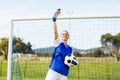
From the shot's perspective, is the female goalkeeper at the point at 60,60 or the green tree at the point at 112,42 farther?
the green tree at the point at 112,42

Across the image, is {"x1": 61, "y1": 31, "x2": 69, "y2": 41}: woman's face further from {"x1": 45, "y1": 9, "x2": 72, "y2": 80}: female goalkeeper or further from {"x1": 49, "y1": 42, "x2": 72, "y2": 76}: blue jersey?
{"x1": 49, "y1": 42, "x2": 72, "y2": 76}: blue jersey

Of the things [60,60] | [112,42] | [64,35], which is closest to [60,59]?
[60,60]

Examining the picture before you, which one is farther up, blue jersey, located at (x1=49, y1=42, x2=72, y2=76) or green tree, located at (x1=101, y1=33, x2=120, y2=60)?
green tree, located at (x1=101, y1=33, x2=120, y2=60)

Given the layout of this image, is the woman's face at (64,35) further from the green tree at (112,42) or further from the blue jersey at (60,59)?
the green tree at (112,42)

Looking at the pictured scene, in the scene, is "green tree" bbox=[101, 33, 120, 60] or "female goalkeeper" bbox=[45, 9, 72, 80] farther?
"green tree" bbox=[101, 33, 120, 60]

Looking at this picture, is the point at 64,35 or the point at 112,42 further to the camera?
the point at 112,42

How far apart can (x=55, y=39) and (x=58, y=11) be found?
687 millimetres

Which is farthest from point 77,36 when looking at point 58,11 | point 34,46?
point 58,11

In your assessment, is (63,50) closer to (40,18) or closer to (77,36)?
(40,18)

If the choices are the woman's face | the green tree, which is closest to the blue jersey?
the woman's face

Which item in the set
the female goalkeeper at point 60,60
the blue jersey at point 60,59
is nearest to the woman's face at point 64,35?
the female goalkeeper at point 60,60

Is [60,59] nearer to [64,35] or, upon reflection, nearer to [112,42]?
[64,35]

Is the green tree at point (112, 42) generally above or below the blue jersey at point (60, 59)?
above

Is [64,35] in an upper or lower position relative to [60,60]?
upper
